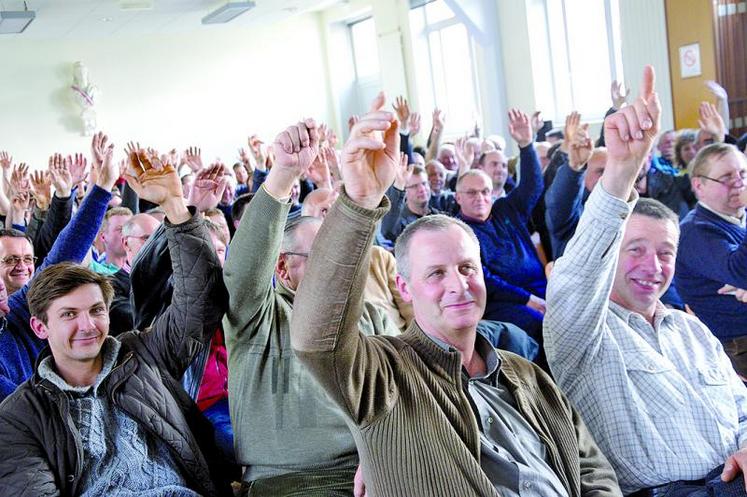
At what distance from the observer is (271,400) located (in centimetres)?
203

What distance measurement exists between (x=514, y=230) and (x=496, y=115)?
24.5 ft

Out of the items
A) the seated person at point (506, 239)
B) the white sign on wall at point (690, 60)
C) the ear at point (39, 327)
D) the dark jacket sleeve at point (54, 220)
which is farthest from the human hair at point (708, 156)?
the white sign on wall at point (690, 60)

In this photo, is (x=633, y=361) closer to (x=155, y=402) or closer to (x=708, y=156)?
(x=155, y=402)

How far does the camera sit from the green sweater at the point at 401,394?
4.04 ft

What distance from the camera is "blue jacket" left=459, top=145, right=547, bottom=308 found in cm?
375

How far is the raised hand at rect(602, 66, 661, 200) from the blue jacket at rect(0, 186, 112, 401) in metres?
1.83

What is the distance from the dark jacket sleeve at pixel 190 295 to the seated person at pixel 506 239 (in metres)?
1.79

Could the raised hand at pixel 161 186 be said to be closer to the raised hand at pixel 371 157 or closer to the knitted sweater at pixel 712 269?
the raised hand at pixel 371 157

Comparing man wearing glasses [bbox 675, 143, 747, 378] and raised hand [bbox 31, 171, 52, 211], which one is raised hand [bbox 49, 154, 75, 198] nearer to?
raised hand [bbox 31, 171, 52, 211]

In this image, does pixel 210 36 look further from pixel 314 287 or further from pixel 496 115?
pixel 314 287

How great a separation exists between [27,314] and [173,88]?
12.6m

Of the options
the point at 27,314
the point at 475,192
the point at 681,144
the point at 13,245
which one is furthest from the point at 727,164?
the point at 13,245

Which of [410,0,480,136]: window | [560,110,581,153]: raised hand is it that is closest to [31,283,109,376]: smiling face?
[560,110,581,153]: raised hand

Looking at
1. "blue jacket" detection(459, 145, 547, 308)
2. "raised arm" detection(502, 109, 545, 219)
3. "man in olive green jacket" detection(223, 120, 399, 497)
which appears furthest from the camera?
"raised arm" detection(502, 109, 545, 219)
